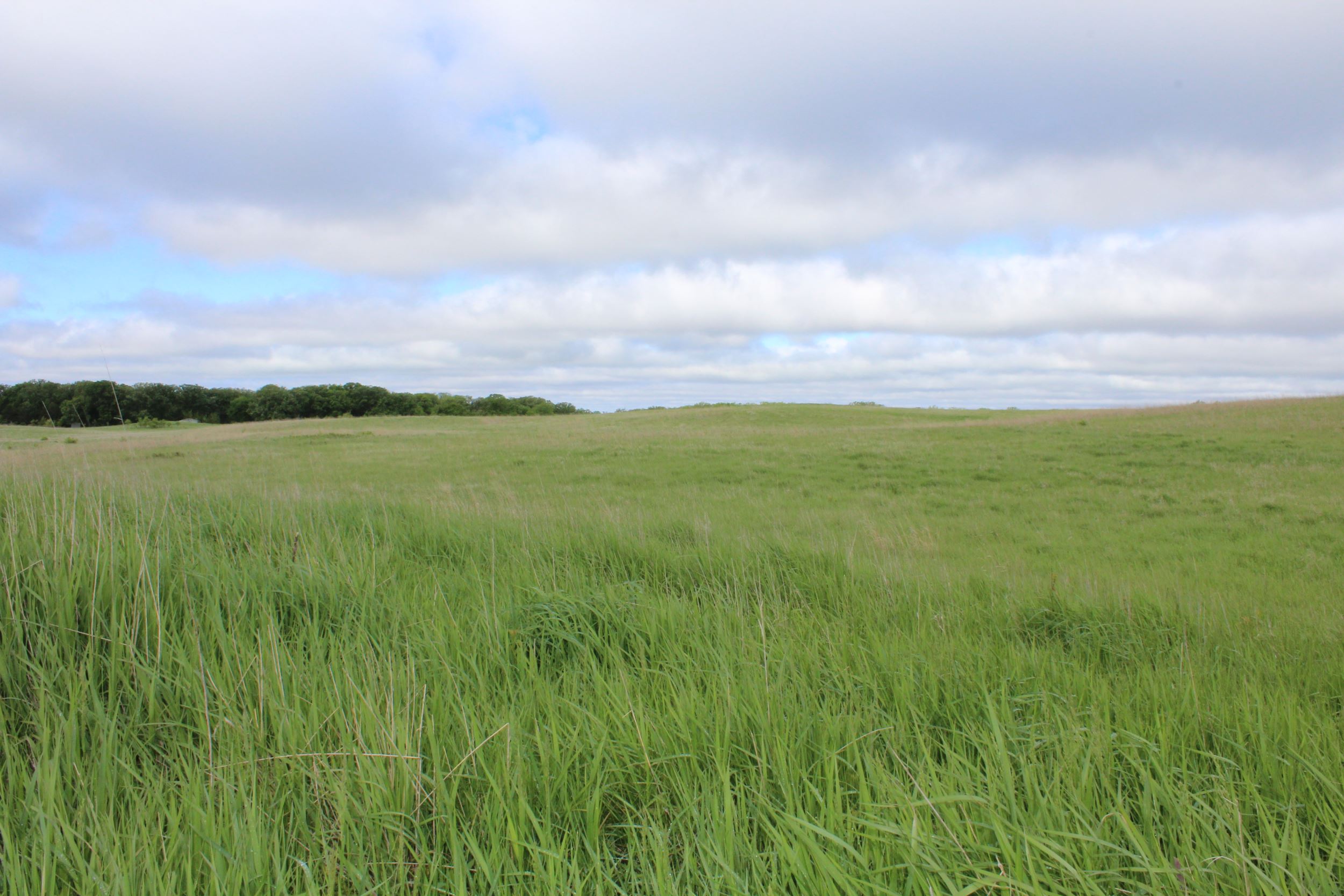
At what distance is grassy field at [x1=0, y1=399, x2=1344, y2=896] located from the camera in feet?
6.27

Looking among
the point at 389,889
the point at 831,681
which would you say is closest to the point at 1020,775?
the point at 831,681

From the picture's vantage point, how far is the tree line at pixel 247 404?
57844 mm

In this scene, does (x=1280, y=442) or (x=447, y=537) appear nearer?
(x=447, y=537)

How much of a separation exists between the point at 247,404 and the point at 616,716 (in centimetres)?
9202

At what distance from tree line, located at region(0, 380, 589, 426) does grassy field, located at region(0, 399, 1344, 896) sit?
205 feet

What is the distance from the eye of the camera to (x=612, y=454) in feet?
82.0

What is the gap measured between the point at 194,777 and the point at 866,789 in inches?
91.7

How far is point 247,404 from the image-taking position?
78062 mm

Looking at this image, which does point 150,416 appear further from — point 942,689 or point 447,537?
point 942,689

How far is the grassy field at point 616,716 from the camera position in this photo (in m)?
1.91

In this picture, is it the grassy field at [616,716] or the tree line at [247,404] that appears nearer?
the grassy field at [616,716]

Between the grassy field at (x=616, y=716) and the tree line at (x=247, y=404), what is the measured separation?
62.6 m

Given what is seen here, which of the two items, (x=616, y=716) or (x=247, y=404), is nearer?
(x=616, y=716)

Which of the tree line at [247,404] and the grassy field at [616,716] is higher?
the tree line at [247,404]
